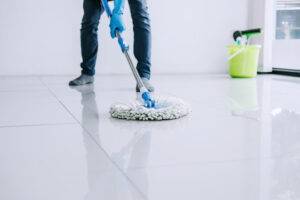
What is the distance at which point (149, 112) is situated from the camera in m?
1.26

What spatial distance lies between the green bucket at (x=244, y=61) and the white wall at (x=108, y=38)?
0.35 metres

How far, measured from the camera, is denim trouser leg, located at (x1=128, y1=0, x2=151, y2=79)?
6.32ft

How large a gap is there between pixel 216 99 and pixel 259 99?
0.61 feet

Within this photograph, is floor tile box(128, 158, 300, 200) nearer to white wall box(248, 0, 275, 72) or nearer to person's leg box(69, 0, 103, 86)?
person's leg box(69, 0, 103, 86)

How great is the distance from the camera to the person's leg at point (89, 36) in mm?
2088

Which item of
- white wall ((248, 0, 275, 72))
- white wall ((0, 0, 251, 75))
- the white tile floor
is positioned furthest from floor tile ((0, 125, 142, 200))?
white wall ((248, 0, 275, 72))

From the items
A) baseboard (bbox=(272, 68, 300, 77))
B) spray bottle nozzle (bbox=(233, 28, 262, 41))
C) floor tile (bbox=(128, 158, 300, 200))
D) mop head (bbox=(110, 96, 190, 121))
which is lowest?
baseboard (bbox=(272, 68, 300, 77))

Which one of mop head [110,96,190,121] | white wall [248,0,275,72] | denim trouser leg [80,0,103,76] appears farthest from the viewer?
white wall [248,0,275,72]

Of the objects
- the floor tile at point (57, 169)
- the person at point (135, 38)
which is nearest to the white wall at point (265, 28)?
the person at point (135, 38)

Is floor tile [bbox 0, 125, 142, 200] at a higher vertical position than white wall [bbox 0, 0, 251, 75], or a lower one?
lower

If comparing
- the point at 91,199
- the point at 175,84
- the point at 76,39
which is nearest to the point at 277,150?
the point at 91,199

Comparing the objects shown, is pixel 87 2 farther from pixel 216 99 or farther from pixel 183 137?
pixel 183 137

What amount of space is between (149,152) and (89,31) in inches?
52.6

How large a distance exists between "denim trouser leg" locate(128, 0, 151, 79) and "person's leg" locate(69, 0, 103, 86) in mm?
253
